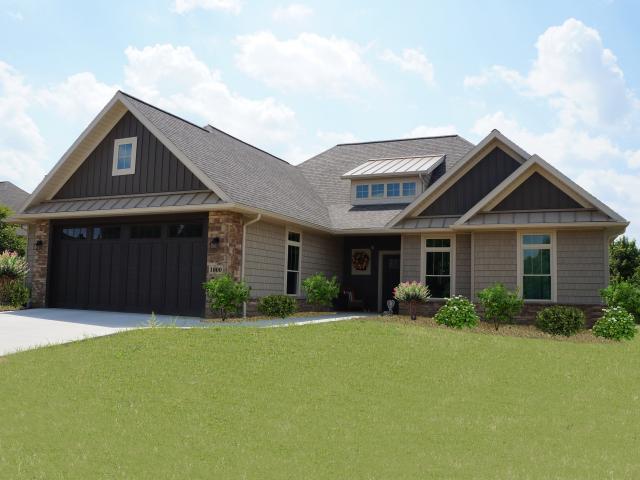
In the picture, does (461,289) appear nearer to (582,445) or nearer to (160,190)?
(160,190)

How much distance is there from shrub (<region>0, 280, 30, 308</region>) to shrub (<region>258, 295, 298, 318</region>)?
25.5ft

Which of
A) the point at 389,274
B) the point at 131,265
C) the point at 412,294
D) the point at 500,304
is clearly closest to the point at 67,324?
the point at 131,265

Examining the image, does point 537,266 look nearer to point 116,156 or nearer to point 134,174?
point 134,174

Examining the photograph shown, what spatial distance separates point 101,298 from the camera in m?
18.9

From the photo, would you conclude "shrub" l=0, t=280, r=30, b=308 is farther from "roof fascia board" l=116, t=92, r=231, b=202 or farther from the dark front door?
the dark front door

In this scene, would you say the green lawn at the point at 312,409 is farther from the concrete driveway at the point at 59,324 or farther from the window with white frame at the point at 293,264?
the window with white frame at the point at 293,264

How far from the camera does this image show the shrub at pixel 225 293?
15.6 meters

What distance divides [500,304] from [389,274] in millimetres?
7078

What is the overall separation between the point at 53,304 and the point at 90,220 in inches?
119

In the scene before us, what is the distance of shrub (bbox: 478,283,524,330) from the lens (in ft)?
50.9

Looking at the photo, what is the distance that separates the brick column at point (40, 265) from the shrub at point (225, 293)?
272 inches

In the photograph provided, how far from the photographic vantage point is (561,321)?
1470cm

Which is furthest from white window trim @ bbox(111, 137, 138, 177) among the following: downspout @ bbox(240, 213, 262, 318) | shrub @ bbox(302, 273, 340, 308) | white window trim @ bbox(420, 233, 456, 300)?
white window trim @ bbox(420, 233, 456, 300)

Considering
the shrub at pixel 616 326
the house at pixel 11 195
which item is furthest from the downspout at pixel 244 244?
the house at pixel 11 195
